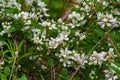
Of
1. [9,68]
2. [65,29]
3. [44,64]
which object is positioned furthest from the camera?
[44,64]

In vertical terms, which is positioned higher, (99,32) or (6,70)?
(99,32)

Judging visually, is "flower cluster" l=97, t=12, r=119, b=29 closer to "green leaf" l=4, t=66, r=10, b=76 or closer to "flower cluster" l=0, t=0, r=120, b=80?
"flower cluster" l=0, t=0, r=120, b=80

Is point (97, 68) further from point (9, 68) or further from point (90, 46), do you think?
point (9, 68)

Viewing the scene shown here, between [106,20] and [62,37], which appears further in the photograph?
[106,20]

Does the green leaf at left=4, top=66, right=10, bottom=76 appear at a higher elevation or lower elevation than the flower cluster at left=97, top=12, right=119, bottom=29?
lower

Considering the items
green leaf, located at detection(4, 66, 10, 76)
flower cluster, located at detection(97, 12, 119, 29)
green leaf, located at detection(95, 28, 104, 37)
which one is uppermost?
flower cluster, located at detection(97, 12, 119, 29)

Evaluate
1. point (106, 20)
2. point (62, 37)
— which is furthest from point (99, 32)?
point (62, 37)

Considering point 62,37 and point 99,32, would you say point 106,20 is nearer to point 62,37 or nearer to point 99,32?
point 99,32

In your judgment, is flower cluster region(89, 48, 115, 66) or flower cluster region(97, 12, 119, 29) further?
flower cluster region(97, 12, 119, 29)

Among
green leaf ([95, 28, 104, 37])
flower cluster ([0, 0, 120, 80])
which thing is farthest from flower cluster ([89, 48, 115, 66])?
green leaf ([95, 28, 104, 37])

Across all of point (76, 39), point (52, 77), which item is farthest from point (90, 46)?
point (52, 77)

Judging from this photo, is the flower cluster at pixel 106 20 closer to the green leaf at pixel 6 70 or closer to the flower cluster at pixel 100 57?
the flower cluster at pixel 100 57
